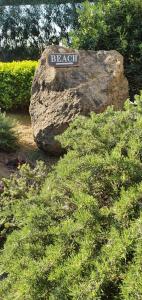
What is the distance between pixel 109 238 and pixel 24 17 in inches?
400

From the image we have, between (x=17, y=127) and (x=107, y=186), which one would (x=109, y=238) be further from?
(x=17, y=127)

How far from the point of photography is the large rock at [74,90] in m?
5.84

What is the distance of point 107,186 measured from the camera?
2770 mm

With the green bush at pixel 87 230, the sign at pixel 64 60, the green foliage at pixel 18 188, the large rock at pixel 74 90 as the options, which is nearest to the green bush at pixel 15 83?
the large rock at pixel 74 90

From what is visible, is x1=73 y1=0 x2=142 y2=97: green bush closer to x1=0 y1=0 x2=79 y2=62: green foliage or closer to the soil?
the soil

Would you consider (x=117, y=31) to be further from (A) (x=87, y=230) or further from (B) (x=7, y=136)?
(A) (x=87, y=230)

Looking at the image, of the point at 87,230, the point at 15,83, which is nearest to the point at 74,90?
the point at 15,83

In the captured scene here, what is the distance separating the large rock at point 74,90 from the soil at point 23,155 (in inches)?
8.0

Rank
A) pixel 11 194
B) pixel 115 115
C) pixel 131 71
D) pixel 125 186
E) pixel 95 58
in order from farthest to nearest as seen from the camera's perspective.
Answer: pixel 131 71 < pixel 95 58 < pixel 11 194 < pixel 115 115 < pixel 125 186

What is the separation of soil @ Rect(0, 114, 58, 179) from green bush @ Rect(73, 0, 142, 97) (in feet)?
4.62

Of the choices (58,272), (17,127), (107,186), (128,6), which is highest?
(128,6)

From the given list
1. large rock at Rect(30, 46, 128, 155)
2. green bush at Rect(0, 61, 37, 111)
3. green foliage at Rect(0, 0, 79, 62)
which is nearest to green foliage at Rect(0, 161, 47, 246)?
large rock at Rect(30, 46, 128, 155)

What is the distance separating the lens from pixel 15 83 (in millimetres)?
7816

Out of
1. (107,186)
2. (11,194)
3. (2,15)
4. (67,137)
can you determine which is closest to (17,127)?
(11,194)
